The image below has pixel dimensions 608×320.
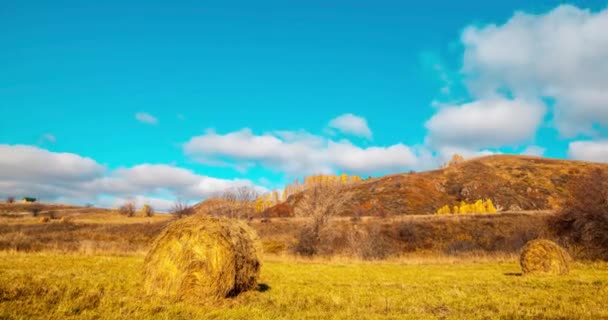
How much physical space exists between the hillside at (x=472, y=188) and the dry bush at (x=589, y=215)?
215 ft

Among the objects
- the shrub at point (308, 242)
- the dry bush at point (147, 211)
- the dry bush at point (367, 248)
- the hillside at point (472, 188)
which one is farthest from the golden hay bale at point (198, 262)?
the dry bush at point (147, 211)

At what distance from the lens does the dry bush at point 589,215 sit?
2527 cm

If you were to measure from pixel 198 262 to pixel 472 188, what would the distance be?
118913mm

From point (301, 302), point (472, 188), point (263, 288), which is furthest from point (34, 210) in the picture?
point (472, 188)

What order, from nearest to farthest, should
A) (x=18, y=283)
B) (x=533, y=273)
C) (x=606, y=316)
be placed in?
1. (x=606, y=316)
2. (x=18, y=283)
3. (x=533, y=273)

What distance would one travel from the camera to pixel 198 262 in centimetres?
1023

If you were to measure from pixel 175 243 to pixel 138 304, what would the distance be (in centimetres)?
258

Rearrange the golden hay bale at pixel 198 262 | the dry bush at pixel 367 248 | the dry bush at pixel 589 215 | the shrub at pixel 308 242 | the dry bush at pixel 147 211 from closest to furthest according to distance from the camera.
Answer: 1. the golden hay bale at pixel 198 262
2. the dry bush at pixel 589 215
3. the dry bush at pixel 367 248
4. the shrub at pixel 308 242
5. the dry bush at pixel 147 211

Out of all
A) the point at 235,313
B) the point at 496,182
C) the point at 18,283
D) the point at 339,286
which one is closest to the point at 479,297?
the point at 339,286

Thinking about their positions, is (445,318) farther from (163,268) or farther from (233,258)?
(163,268)

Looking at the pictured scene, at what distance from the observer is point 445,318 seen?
792 centimetres

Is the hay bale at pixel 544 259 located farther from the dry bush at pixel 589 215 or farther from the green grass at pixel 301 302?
the dry bush at pixel 589 215

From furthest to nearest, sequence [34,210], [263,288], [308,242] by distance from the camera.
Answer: [34,210] < [308,242] < [263,288]

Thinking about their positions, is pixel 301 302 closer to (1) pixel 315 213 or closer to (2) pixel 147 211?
(1) pixel 315 213
